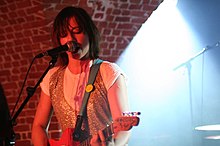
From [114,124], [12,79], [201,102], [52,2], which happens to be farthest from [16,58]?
[201,102]

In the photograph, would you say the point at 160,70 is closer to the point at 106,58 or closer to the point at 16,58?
the point at 106,58

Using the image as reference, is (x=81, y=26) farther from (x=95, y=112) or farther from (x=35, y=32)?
(x=35, y=32)

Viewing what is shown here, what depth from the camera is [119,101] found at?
7.02 feet

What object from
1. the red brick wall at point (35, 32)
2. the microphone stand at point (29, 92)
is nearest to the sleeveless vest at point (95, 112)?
the microphone stand at point (29, 92)

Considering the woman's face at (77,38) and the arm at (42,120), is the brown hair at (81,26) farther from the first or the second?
the arm at (42,120)

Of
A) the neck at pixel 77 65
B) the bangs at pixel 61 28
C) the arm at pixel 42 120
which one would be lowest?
the arm at pixel 42 120

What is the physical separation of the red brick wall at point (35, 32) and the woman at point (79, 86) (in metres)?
1.74

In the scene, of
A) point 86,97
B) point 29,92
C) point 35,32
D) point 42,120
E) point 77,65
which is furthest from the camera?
point 35,32

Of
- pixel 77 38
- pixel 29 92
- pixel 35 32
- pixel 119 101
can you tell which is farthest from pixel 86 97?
pixel 35 32

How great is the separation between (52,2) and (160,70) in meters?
2.20

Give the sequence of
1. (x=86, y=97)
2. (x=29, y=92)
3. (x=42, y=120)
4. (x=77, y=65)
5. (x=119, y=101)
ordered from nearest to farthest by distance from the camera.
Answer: (x=119, y=101) → (x=86, y=97) → (x=77, y=65) → (x=42, y=120) → (x=29, y=92)

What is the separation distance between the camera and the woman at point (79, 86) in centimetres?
220

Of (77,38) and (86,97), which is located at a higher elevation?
(77,38)

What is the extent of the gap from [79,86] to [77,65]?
0.38 feet
